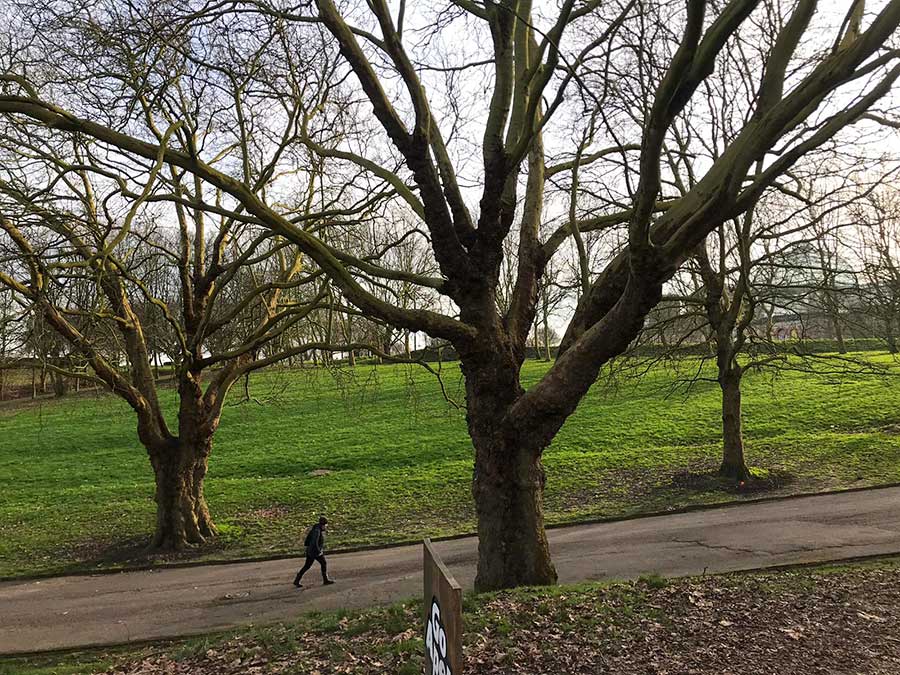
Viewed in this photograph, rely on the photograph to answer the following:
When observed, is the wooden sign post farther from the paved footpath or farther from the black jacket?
the black jacket

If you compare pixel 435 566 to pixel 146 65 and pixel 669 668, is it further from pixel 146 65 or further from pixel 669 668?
pixel 146 65

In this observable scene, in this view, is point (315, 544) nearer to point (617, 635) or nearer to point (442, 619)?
point (617, 635)

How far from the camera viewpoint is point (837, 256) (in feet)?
46.3

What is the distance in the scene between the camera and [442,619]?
246 centimetres

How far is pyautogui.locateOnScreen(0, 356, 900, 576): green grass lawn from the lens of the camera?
1616cm

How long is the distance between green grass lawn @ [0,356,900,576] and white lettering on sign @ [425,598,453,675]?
1050cm

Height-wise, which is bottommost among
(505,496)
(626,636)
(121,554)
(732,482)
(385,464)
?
(121,554)

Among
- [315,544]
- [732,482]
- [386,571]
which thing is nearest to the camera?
[315,544]

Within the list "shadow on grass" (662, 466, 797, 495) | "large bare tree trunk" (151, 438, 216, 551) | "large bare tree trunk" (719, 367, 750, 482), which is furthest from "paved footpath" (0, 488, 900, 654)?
Result: "large bare tree trunk" (719, 367, 750, 482)

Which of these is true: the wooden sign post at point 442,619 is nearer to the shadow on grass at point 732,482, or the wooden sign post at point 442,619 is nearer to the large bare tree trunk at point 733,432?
the shadow on grass at point 732,482

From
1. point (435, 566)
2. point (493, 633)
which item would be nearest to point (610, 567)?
point (493, 633)

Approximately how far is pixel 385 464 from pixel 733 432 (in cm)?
1124

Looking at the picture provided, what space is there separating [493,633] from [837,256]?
1219cm

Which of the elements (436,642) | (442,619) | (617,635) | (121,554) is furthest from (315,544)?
(442,619)
